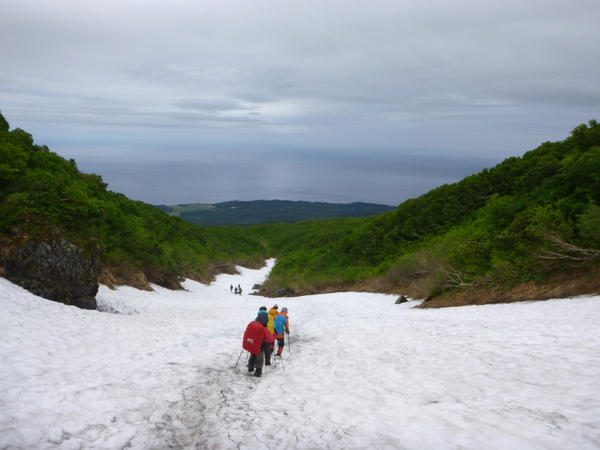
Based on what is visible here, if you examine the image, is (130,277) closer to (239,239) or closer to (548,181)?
(548,181)

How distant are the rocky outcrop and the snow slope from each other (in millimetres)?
690

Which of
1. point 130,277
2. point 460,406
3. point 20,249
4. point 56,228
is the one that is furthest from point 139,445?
point 130,277

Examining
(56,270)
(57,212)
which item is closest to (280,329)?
(56,270)

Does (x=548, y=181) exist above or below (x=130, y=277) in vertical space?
above

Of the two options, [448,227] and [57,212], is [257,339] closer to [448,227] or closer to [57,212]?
[57,212]

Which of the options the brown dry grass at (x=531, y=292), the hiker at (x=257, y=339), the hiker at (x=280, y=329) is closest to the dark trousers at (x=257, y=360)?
the hiker at (x=257, y=339)

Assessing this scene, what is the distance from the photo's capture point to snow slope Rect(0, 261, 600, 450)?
521cm

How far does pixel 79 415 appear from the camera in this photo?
5.34 meters

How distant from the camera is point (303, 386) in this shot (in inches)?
311

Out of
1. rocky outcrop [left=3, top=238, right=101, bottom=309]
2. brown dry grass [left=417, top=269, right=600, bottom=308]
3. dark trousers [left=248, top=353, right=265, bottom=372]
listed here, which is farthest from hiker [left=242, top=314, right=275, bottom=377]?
brown dry grass [left=417, top=269, right=600, bottom=308]

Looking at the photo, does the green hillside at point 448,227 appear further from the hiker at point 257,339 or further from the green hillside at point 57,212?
the hiker at point 257,339

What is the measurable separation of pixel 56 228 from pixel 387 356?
12.0 m

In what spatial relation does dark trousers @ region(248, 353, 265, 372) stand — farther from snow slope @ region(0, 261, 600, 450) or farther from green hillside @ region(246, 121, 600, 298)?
green hillside @ region(246, 121, 600, 298)

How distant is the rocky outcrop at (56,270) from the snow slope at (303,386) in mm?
690
